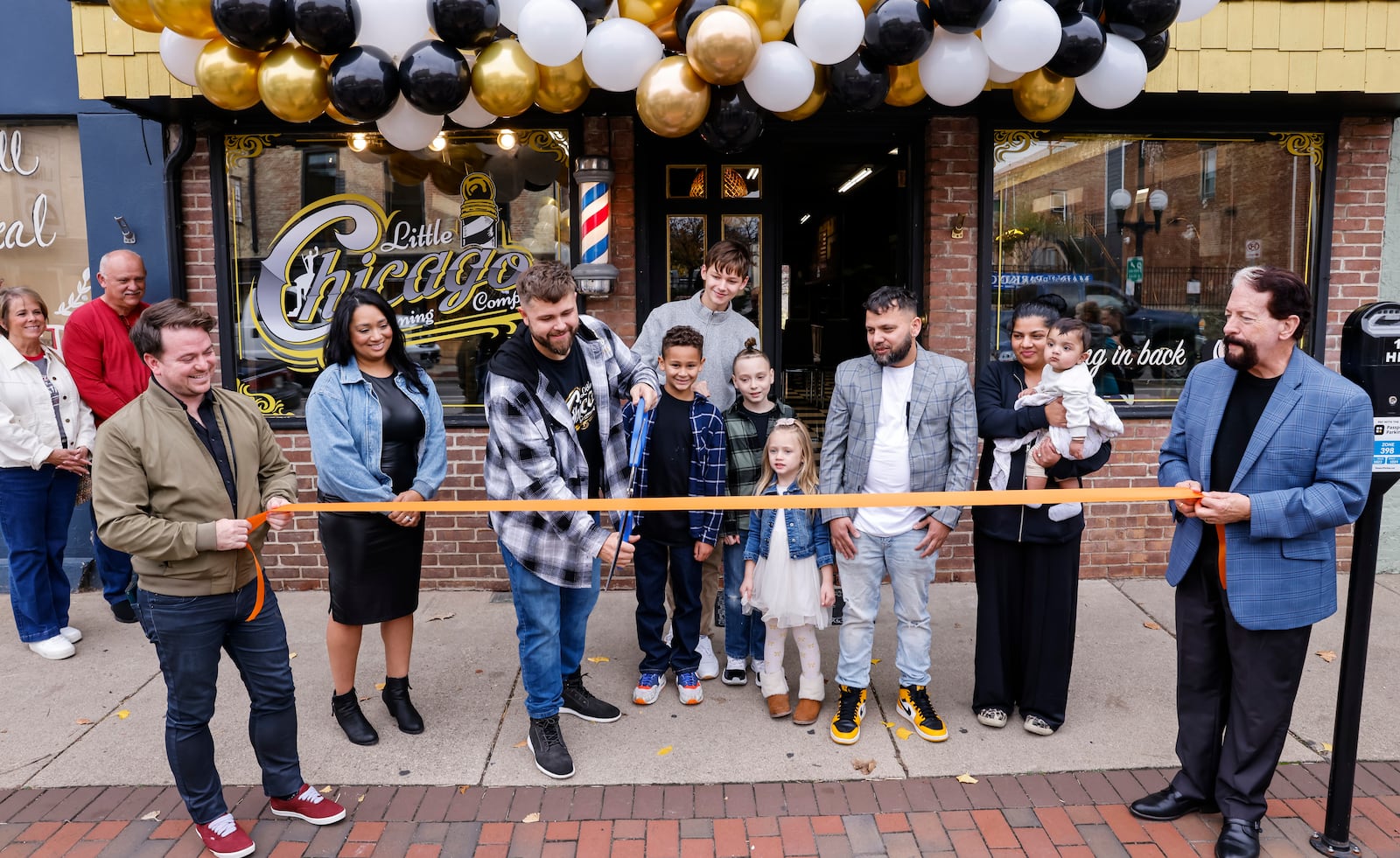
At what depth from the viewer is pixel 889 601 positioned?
5883 millimetres

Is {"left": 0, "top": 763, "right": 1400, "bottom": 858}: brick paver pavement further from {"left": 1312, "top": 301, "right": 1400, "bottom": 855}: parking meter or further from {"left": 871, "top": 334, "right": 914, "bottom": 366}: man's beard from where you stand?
{"left": 871, "top": 334, "right": 914, "bottom": 366}: man's beard

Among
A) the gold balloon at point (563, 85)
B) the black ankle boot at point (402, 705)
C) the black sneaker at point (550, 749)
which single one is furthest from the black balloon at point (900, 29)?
the black ankle boot at point (402, 705)

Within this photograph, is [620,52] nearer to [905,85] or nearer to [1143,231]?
[905,85]

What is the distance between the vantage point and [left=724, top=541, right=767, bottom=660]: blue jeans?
14.8ft

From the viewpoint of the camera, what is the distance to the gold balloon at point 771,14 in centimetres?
400

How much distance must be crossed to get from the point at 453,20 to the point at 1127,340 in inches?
180

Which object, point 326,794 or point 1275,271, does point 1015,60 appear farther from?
point 326,794

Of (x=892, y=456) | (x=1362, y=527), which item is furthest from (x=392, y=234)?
(x=1362, y=527)

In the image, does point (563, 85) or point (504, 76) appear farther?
point (563, 85)

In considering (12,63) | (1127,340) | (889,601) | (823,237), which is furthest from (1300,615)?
(823,237)

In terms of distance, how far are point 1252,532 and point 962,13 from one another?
7.67 feet

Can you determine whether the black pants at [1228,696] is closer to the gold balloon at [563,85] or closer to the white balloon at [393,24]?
the gold balloon at [563,85]

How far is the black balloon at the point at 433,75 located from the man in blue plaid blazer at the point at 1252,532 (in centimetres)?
316

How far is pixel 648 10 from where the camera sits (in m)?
4.11
